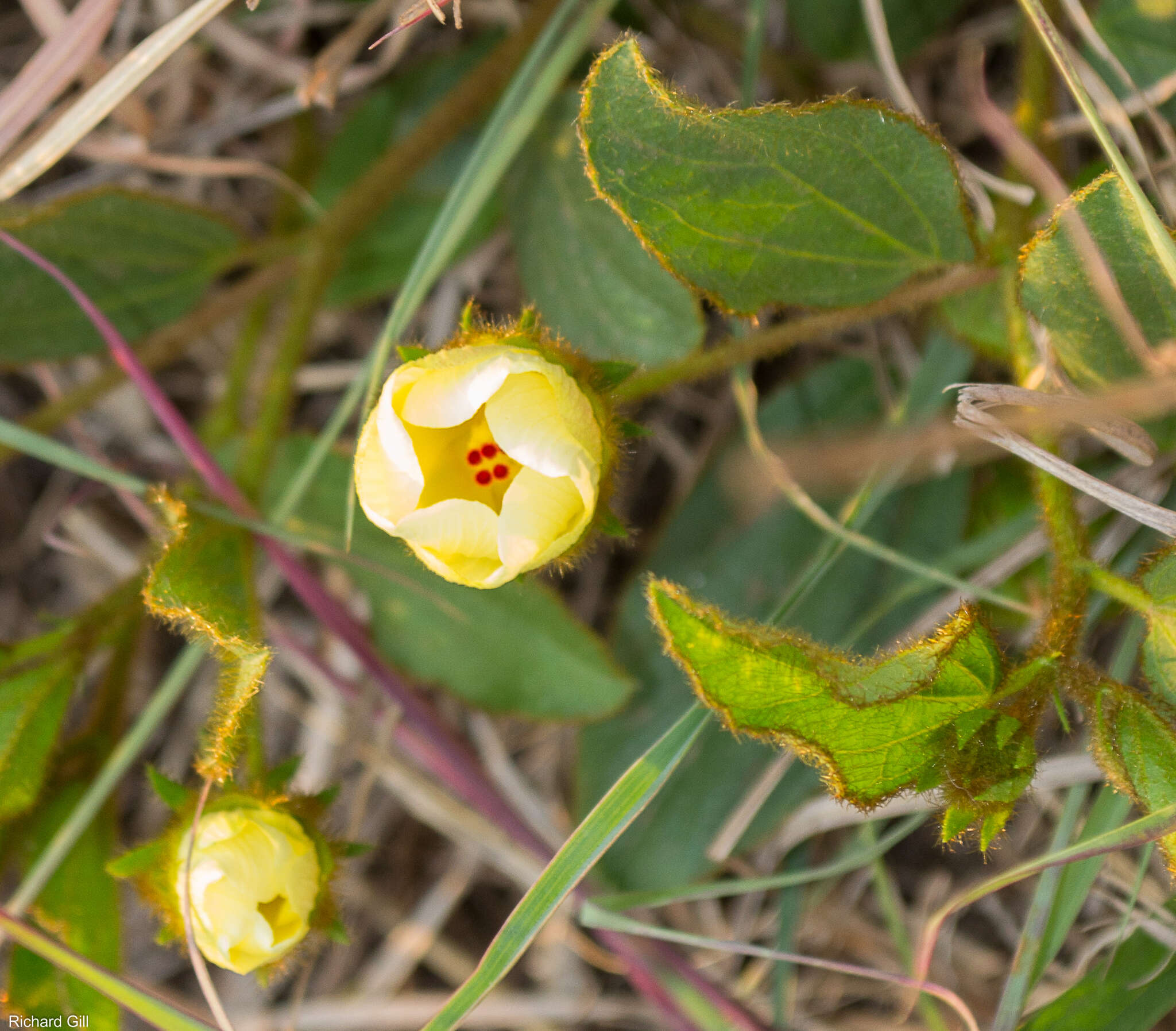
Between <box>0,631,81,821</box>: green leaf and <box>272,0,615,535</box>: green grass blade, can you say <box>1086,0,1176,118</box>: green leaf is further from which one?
<box>0,631,81,821</box>: green leaf

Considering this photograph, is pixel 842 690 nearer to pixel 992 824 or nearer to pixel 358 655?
pixel 992 824

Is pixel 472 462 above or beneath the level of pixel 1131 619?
above

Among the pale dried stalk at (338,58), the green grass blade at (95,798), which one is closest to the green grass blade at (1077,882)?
the green grass blade at (95,798)

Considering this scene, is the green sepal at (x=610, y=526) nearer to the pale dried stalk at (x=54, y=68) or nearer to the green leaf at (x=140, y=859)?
the green leaf at (x=140, y=859)

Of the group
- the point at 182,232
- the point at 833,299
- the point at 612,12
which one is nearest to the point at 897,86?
the point at 833,299

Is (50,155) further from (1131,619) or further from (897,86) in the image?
(1131,619)

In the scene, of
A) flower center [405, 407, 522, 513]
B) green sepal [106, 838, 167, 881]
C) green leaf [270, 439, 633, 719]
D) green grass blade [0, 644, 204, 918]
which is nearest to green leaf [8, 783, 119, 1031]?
green grass blade [0, 644, 204, 918]
